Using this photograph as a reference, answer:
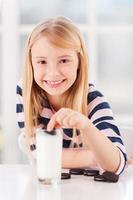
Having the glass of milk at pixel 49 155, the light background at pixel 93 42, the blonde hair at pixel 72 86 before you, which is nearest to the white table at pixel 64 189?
the glass of milk at pixel 49 155

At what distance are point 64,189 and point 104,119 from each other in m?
Answer: 0.40

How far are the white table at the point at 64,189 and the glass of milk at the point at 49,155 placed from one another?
0.08 feet

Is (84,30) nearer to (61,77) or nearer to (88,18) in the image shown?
(88,18)

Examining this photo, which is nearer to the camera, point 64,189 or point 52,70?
point 64,189

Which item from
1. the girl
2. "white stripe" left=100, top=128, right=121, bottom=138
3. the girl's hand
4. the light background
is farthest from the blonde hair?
the light background

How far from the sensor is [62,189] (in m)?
1.02

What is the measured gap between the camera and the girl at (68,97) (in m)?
1.22

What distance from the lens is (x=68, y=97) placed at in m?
1.42

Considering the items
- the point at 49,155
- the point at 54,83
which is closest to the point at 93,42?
the point at 54,83

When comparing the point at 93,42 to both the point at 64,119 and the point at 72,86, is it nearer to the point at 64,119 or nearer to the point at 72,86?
the point at 72,86

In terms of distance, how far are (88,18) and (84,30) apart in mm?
72

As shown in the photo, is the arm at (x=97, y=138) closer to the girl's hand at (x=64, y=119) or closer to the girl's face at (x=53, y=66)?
the girl's hand at (x=64, y=119)

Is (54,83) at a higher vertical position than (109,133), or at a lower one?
higher

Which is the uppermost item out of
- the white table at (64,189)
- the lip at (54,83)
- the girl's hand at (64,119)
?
the lip at (54,83)
